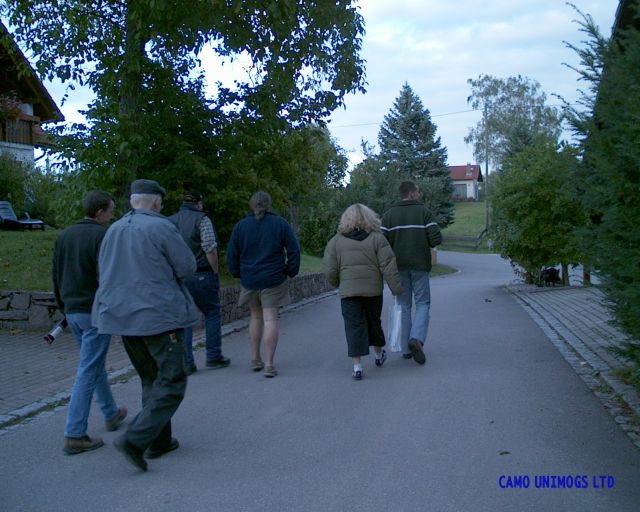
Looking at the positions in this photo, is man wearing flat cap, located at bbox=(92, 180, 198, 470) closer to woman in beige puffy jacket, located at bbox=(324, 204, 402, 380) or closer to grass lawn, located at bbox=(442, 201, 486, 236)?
woman in beige puffy jacket, located at bbox=(324, 204, 402, 380)

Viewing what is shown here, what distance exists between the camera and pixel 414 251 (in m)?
7.93

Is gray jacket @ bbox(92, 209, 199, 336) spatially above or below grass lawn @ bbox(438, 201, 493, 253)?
above

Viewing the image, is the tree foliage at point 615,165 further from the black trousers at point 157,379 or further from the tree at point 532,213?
the tree at point 532,213

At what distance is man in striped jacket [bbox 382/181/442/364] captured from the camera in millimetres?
7930

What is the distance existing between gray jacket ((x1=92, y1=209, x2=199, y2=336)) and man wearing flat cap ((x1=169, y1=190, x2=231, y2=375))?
282 cm

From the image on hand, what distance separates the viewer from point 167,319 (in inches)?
183

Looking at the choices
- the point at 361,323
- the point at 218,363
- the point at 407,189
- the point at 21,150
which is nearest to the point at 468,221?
the point at 21,150

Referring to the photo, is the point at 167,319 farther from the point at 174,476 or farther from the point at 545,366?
the point at 545,366

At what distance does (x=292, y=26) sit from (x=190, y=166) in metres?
2.77

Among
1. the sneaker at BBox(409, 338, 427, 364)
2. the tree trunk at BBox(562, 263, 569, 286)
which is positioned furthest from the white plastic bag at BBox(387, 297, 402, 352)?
the tree trunk at BBox(562, 263, 569, 286)

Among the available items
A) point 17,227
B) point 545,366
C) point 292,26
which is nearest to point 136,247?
point 545,366

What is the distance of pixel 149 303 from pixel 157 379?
517 mm

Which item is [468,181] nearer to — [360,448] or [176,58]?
[176,58]

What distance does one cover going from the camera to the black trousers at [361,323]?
730cm
